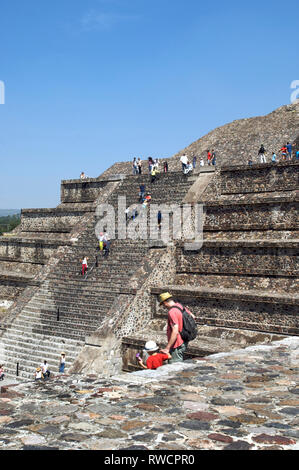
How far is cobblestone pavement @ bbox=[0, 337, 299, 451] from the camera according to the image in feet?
→ 12.4

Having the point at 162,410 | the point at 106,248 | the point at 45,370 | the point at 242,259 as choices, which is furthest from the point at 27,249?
the point at 162,410

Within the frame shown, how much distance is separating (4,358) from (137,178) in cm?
862

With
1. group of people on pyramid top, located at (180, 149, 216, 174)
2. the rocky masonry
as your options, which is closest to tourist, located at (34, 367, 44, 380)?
the rocky masonry

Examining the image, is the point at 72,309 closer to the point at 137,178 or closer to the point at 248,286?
the point at 248,286

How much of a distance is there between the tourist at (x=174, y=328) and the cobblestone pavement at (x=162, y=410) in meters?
0.30

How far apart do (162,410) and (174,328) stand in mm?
1926

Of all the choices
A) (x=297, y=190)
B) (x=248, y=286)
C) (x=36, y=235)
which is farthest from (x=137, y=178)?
(x=248, y=286)

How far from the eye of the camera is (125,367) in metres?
12.4

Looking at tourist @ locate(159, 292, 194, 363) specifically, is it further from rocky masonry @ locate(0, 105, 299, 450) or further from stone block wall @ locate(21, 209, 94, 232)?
stone block wall @ locate(21, 209, 94, 232)

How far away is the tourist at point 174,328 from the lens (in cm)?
642

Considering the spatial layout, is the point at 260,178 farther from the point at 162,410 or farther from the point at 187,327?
the point at 162,410

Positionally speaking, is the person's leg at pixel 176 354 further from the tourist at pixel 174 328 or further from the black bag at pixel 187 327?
the black bag at pixel 187 327

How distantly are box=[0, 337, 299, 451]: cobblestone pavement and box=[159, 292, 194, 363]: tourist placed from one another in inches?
11.8

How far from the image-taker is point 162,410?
4.55m
